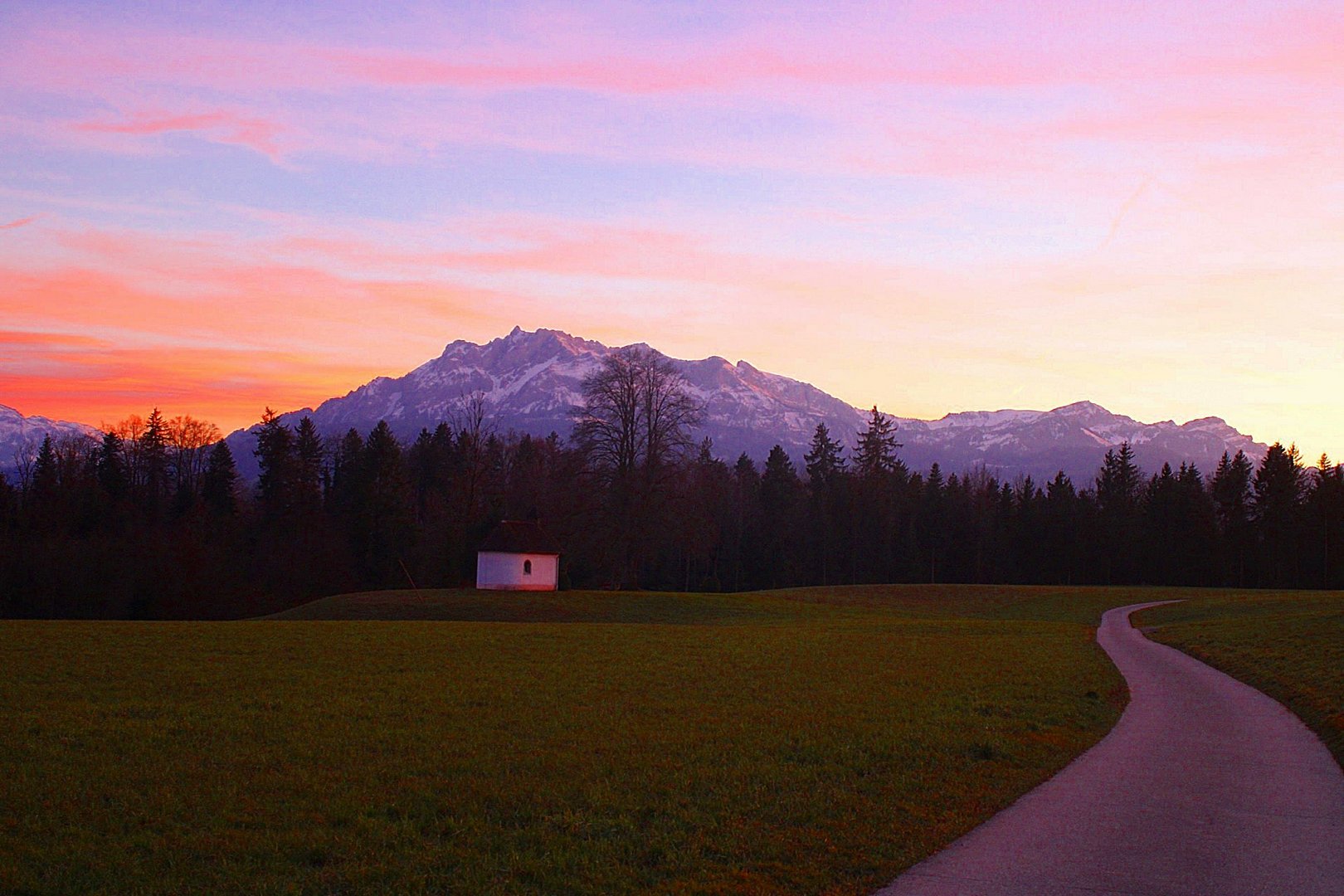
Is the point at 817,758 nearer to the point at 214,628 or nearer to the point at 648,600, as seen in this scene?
the point at 214,628

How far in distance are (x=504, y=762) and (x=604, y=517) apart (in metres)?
48.9

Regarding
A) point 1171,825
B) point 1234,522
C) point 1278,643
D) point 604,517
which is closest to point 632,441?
point 604,517

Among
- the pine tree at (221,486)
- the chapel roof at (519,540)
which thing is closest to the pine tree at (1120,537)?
the chapel roof at (519,540)

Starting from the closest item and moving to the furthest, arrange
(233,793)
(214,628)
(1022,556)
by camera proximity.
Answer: (233,793), (214,628), (1022,556)

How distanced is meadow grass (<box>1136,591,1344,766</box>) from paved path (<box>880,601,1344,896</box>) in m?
1.62

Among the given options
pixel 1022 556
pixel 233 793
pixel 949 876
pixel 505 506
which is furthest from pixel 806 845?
pixel 1022 556

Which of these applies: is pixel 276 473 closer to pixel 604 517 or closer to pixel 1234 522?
pixel 604 517

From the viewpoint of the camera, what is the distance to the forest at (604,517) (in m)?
64.8

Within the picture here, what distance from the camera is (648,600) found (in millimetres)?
57156

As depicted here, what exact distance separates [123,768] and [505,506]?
7166cm

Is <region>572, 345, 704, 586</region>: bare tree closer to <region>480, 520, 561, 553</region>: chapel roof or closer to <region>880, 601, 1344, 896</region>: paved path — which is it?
<region>480, 520, 561, 553</region>: chapel roof

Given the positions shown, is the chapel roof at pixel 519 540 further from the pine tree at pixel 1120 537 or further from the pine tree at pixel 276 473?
the pine tree at pixel 1120 537

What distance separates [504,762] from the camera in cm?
1253

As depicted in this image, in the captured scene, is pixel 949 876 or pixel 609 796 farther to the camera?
pixel 609 796
